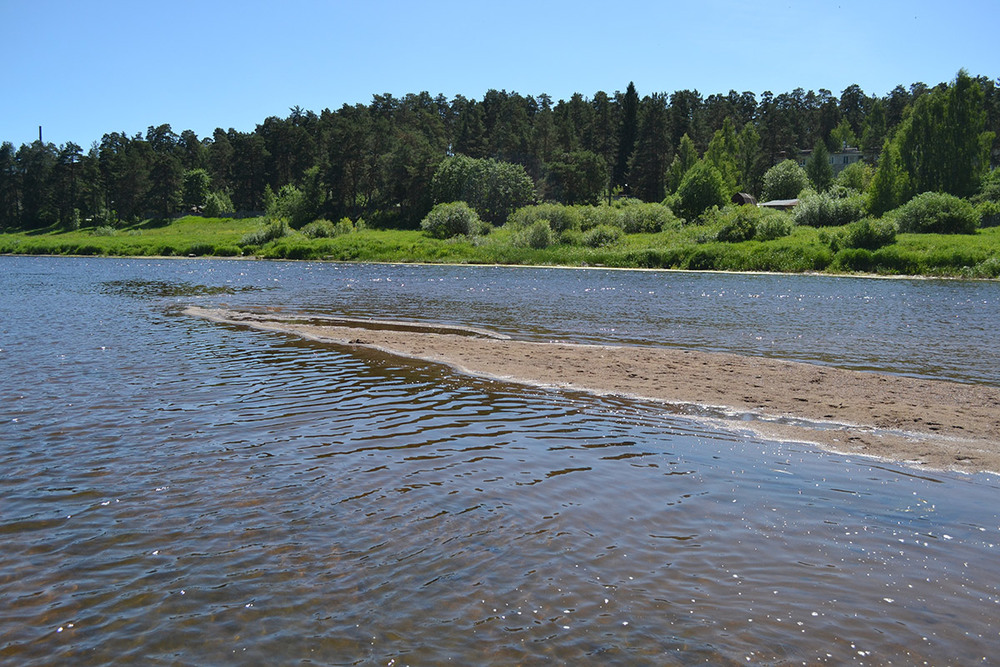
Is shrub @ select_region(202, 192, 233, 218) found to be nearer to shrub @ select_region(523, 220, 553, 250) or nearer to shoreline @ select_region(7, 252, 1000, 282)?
shoreline @ select_region(7, 252, 1000, 282)

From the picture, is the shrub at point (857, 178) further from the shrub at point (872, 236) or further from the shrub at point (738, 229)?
the shrub at point (872, 236)

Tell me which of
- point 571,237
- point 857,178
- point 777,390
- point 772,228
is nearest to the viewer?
point 777,390

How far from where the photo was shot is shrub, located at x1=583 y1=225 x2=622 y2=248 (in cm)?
7612

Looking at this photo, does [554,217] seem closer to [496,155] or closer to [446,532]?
[496,155]

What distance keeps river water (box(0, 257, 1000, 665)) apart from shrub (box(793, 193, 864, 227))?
62.6 meters

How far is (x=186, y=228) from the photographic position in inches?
4569

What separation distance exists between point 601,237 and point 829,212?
22117 millimetres

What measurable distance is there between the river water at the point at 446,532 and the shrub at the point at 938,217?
2101 inches

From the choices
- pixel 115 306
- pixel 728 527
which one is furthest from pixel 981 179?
pixel 728 527

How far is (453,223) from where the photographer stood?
8850 cm

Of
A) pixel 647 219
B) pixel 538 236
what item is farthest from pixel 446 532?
pixel 647 219

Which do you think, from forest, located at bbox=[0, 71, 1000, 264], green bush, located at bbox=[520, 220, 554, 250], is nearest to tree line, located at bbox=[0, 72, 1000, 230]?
forest, located at bbox=[0, 71, 1000, 264]

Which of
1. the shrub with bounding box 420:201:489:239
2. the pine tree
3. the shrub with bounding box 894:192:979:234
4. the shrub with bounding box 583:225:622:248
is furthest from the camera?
the pine tree

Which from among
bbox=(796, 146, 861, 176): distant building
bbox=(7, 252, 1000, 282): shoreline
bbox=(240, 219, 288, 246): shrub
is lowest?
bbox=(7, 252, 1000, 282): shoreline
